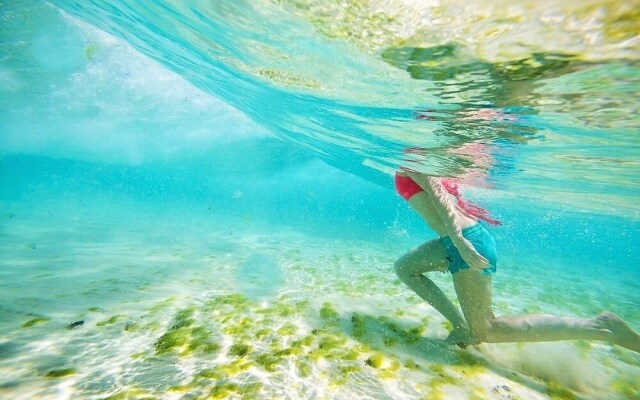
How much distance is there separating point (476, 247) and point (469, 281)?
0.64 m

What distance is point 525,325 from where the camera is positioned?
194 inches

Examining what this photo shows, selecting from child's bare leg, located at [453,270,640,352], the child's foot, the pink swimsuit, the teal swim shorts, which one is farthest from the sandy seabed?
the pink swimsuit

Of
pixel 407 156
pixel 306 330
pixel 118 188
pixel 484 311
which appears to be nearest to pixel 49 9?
pixel 407 156

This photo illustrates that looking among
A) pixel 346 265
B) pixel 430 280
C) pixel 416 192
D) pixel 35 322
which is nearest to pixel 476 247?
pixel 430 280

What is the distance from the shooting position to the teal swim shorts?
5129 mm

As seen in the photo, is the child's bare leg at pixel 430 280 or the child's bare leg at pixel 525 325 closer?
the child's bare leg at pixel 525 325

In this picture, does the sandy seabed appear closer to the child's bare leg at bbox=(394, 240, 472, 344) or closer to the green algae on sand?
the green algae on sand

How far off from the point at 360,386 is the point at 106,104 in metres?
36.9

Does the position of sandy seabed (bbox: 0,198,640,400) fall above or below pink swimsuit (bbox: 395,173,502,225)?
below

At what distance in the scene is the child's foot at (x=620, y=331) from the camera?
444 cm

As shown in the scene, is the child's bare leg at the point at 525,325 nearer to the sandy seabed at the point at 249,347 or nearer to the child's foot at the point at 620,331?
the child's foot at the point at 620,331

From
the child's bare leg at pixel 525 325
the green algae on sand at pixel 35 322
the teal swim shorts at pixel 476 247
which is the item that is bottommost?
the green algae on sand at pixel 35 322

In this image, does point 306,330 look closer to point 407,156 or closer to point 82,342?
point 82,342

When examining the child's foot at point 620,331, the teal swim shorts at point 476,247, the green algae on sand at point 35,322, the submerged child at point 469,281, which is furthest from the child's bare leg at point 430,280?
the green algae on sand at point 35,322
